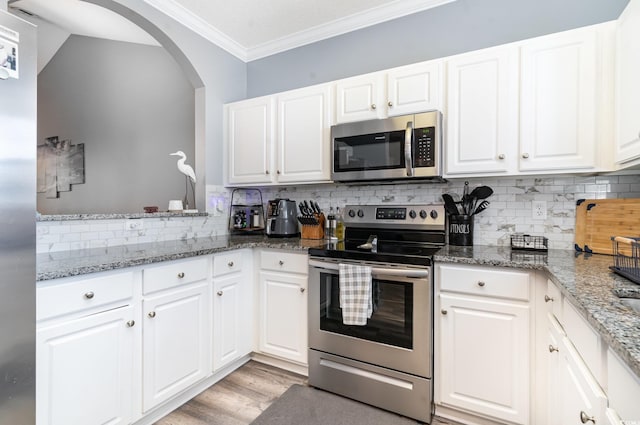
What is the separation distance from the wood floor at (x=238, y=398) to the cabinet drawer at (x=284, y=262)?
764mm

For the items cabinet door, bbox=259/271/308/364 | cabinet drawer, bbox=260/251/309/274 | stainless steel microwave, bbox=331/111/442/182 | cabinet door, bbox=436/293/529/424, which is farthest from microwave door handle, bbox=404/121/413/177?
cabinet door, bbox=259/271/308/364

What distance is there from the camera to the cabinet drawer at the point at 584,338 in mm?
879

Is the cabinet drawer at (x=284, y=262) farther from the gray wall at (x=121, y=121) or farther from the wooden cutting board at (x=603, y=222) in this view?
the wooden cutting board at (x=603, y=222)

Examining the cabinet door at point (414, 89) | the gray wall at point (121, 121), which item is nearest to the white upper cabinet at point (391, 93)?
the cabinet door at point (414, 89)

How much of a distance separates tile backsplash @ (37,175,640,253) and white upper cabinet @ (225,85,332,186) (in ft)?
1.22

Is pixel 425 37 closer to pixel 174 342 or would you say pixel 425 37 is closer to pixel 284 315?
pixel 284 315

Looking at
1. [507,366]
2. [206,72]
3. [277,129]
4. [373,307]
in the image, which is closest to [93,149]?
[206,72]

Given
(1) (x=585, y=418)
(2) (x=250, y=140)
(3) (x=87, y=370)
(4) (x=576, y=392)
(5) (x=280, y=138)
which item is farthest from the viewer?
(2) (x=250, y=140)

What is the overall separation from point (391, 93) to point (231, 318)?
1929 millimetres

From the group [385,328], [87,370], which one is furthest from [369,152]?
[87,370]

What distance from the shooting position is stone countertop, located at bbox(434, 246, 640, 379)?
712 millimetres

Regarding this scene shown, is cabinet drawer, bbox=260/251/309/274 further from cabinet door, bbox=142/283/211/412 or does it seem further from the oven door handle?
cabinet door, bbox=142/283/211/412

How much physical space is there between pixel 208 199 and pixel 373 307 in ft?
5.64

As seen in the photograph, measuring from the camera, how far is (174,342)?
177 centimetres
